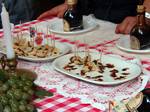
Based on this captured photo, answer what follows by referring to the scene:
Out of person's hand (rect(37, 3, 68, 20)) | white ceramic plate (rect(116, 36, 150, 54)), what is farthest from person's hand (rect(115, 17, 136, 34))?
person's hand (rect(37, 3, 68, 20))

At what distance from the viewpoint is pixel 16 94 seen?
0.98 meters

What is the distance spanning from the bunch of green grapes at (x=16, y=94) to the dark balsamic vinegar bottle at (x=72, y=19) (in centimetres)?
64

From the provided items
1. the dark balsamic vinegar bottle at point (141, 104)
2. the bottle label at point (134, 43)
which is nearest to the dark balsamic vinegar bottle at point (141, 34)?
the bottle label at point (134, 43)

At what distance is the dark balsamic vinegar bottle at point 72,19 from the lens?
1.68 m

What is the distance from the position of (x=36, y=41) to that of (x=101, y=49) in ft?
0.90

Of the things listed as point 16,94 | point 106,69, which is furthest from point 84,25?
point 16,94

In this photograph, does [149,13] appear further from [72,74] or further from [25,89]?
[25,89]

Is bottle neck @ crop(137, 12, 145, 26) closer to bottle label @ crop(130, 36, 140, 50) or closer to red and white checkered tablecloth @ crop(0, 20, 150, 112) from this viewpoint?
bottle label @ crop(130, 36, 140, 50)

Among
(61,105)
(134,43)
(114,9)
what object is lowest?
(61,105)

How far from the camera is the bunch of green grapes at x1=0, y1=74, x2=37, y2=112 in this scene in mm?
944

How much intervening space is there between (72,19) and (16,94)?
30.5 inches

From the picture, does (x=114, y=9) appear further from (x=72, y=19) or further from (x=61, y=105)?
(x=61, y=105)

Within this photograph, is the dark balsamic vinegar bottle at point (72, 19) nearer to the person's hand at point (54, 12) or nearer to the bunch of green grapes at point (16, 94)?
the person's hand at point (54, 12)

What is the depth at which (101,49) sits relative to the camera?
1.54 meters
